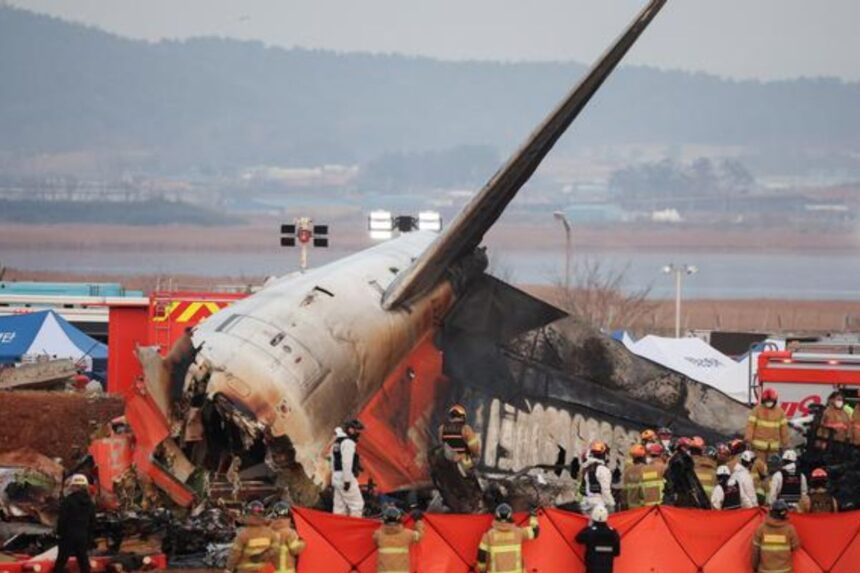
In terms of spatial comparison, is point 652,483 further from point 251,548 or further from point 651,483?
point 251,548

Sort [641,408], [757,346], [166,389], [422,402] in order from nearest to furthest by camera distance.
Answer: [166,389], [422,402], [641,408], [757,346]

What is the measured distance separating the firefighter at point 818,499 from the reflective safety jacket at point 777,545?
226cm

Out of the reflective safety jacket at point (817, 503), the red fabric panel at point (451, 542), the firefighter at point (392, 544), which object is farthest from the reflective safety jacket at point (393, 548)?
the reflective safety jacket at point (817, 503)

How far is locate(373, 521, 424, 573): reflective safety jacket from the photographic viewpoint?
20.9 m

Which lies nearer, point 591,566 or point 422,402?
point 591,566

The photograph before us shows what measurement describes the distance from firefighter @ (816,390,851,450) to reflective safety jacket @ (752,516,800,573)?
21.9 feet

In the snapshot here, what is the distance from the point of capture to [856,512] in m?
22.3

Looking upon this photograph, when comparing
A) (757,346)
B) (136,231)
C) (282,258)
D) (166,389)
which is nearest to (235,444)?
(166,389)

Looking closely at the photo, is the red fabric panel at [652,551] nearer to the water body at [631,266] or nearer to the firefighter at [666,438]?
the firefighter at [666,438]

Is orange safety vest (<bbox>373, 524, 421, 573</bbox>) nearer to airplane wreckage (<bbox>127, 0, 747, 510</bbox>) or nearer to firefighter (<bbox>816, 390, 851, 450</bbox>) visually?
airplane wreckage (<bbox>127, 0, 747, 510</bbox>)

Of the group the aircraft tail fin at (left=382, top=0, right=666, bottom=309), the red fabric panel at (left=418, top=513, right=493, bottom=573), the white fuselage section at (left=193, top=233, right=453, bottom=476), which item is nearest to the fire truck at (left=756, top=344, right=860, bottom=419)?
the aircraft tail fin at (left=382, top=0, right=666, bottom=309)

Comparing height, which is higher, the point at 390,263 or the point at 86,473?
the point at 390,263

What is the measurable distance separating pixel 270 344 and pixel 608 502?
485cm

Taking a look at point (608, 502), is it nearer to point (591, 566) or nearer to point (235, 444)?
point (591, 566)
